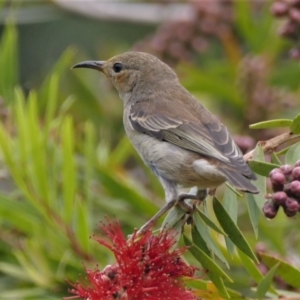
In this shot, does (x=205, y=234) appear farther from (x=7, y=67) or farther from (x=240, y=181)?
(x=7, y=67)

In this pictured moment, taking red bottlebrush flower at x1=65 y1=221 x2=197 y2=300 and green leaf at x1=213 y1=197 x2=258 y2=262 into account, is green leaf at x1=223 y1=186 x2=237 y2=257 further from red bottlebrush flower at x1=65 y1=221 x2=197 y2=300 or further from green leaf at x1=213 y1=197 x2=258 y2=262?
red bottlebrush flower at x1=65 y1=221 x2=197 y2=300

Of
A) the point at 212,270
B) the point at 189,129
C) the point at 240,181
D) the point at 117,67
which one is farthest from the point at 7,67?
the point at 212,270

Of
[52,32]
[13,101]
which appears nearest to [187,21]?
[13,101]

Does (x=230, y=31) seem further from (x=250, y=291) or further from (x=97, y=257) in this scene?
(x=250, y=291)

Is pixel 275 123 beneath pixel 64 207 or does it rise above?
above

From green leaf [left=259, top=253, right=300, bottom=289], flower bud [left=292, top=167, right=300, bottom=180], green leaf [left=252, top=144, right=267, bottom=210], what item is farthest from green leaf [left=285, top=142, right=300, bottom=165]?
green leaf [left=259, top=253, right=300, bottom=289]

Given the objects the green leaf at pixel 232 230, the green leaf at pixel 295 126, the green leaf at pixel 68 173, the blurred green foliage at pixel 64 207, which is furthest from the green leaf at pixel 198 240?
the green leaf at pixel 68 173
